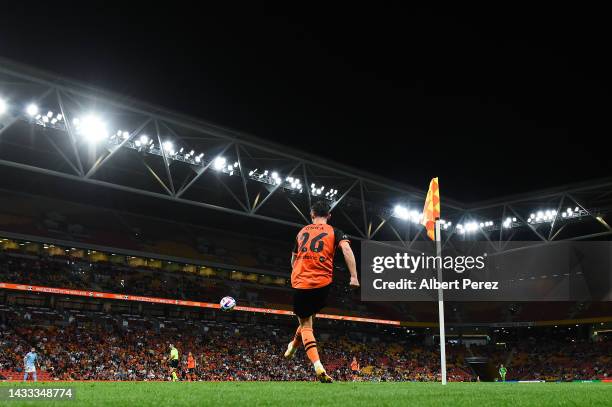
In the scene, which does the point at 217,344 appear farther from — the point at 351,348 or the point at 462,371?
the point at 462,371

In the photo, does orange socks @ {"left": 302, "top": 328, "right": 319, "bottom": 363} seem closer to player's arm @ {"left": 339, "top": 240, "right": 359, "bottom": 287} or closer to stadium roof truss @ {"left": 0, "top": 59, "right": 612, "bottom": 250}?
player's arm @ {"left": 339, "top": 240, "right": 359, "bottom": 287}

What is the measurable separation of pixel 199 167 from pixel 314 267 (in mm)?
26860

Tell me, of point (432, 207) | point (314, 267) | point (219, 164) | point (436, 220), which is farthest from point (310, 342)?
point (219, 164)

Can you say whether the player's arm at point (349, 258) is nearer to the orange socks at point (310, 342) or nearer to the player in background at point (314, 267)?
the player in background at point (314, 267)

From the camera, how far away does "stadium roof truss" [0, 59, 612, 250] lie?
85.1 ft

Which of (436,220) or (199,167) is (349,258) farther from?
(199,167)

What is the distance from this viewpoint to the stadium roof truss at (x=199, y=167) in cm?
2594

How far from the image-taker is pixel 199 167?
3300cm

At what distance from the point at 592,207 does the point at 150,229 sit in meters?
32.0

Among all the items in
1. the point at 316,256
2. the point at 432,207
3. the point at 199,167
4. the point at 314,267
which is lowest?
the point at 314,267

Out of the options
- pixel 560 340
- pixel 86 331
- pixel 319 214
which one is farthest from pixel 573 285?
pixel 319 214

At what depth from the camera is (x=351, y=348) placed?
4675 cm

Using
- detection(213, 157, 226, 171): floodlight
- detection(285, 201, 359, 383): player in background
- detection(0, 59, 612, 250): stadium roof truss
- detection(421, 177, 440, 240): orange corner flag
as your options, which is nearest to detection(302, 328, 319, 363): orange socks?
detection(285, 201, 359, 383): player in background

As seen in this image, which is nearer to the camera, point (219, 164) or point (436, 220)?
point (436, 220)
